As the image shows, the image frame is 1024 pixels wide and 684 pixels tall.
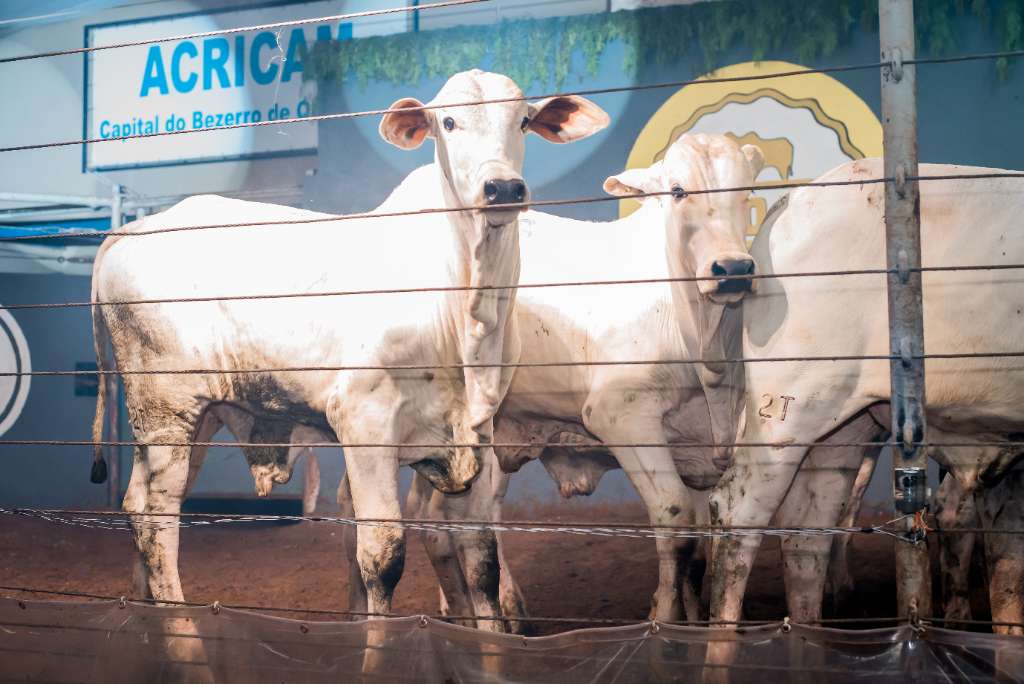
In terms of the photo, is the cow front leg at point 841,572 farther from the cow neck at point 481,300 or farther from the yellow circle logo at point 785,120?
the yellow circle logo at point 785,120

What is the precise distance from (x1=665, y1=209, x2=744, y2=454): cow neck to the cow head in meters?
0.55

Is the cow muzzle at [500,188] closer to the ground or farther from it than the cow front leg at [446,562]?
farther from it

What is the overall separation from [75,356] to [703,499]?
188 inches

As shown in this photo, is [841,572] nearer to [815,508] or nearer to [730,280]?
[815,508]

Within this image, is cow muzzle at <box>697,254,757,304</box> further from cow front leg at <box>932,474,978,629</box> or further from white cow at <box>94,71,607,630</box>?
cow front leg at <box>932,474,978,629</box>

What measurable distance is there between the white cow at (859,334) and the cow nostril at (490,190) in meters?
0.84

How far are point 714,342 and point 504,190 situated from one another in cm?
93

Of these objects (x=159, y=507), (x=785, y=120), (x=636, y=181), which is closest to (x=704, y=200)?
(x=636, y=181)

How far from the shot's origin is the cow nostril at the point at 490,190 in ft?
10.4

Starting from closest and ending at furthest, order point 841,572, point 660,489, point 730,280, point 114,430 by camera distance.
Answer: point 730,280 → point 660,489 → point 841,572 → point 114,430

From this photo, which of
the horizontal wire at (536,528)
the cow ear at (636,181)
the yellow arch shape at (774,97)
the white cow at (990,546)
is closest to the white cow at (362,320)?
the horizontal wire at (536,528)

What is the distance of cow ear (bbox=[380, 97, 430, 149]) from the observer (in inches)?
142

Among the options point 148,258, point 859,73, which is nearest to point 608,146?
point 859,73

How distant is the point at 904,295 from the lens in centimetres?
241
